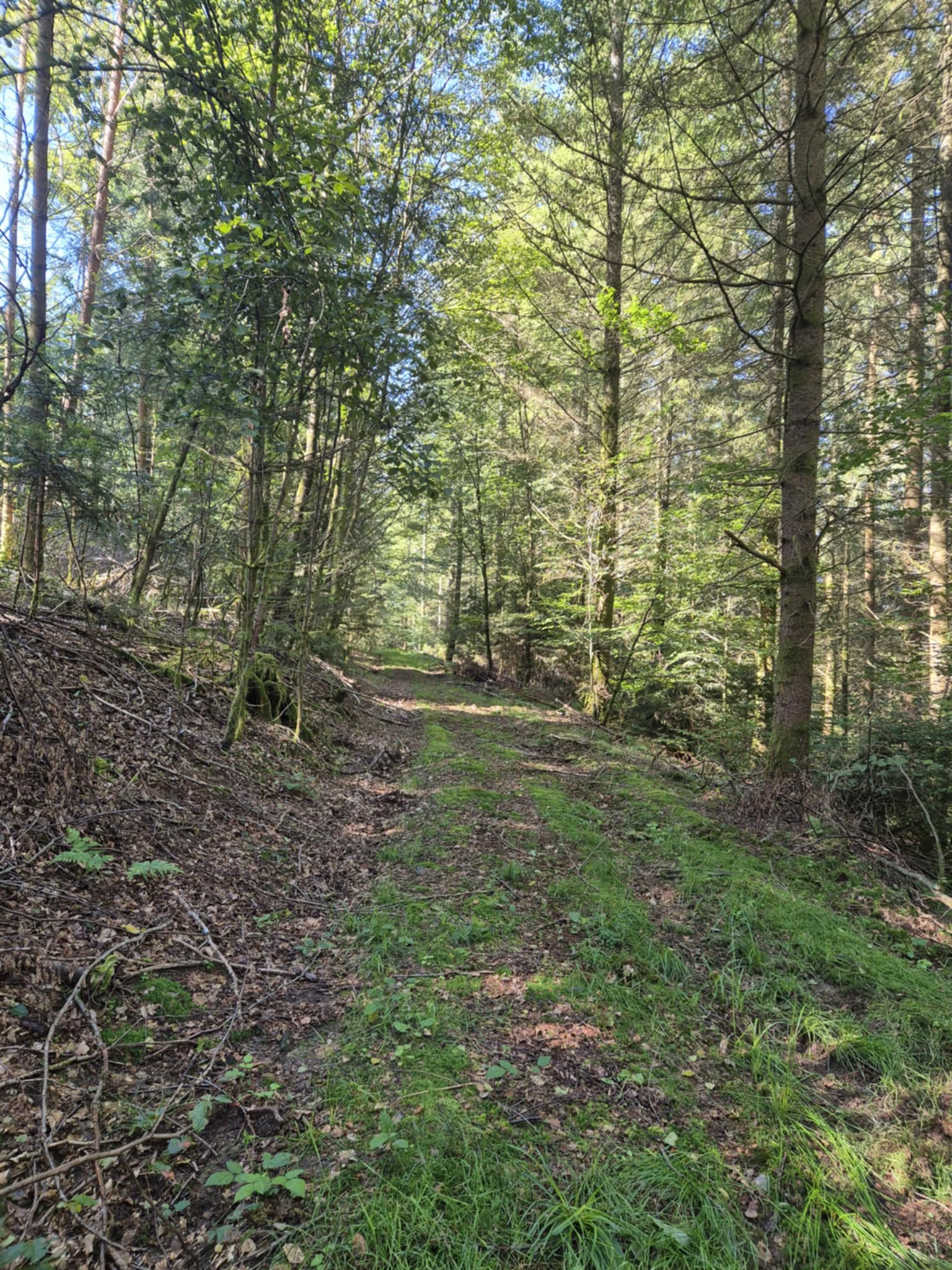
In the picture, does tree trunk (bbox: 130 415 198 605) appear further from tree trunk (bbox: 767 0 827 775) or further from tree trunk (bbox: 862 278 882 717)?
tree trunk (bbox: 862 278 882 717)

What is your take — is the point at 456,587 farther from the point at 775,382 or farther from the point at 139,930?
the point at 139,930

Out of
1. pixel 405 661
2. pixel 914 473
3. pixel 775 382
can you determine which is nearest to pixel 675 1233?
pixel 775 382

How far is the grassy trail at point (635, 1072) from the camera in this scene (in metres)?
1.96

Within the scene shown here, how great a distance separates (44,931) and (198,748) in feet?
9.51

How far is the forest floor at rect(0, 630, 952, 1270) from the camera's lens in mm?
1941

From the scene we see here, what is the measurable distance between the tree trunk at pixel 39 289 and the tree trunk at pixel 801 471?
6.63 m

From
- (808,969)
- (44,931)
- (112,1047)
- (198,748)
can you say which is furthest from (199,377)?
(808,969)

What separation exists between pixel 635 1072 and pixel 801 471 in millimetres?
5611

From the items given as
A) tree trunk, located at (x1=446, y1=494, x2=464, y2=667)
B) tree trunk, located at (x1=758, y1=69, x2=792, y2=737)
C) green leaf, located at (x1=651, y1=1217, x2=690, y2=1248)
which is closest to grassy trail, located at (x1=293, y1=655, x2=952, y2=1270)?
green leaf, located at (x1=651, y1=1217, x2=690, y2=1248)

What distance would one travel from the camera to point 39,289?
445cm

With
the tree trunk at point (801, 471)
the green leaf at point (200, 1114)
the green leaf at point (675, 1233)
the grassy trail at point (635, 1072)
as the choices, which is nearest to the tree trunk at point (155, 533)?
the grassy trail at point (635, 1072)

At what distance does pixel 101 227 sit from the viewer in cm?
1053

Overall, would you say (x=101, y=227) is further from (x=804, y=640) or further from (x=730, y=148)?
(x=804, y=640)

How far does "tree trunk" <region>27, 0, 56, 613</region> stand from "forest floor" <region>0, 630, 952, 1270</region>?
64.7 inches
